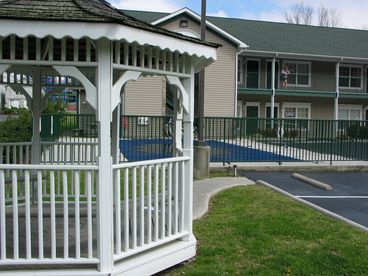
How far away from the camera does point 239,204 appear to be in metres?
8.94

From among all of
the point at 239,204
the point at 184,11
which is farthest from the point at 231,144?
the point at 184,11

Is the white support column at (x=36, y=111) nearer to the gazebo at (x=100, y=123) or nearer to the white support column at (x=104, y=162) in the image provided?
the gazebo at (x=100, y=123)

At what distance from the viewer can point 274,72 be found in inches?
1216

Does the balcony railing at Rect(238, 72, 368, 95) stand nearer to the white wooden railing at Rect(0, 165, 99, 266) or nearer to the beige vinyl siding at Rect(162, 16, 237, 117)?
the beige vinyl siding at Rect(162, 16, 237, 117)

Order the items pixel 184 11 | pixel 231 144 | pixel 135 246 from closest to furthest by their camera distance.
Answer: pixel 135 246 → pixel 231 144 → pixel 184 11

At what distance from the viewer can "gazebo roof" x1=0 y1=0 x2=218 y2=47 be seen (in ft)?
14.3

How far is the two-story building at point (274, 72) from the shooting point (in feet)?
92.2

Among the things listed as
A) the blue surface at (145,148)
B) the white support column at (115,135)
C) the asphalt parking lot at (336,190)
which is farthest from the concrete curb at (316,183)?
the white support column at (115,135)

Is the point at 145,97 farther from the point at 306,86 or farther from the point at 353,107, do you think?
the point at 353,107

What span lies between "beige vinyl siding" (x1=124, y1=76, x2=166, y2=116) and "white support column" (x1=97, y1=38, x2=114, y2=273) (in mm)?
22119

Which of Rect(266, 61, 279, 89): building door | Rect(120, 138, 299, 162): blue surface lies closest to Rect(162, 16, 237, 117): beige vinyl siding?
Rect(266, 61, 279, 89): building door

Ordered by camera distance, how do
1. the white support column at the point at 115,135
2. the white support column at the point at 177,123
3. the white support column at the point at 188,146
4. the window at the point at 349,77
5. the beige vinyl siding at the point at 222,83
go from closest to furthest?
the white support column at the point at 188,146 → the white support column at the point at 177,123 → the white support column at the point at 115,135 → the beige vinyl siding at the point at 222,83 → the window at the point at 349,77

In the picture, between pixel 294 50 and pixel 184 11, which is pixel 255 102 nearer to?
pixel 294 50

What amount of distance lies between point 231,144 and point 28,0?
10343 mm
